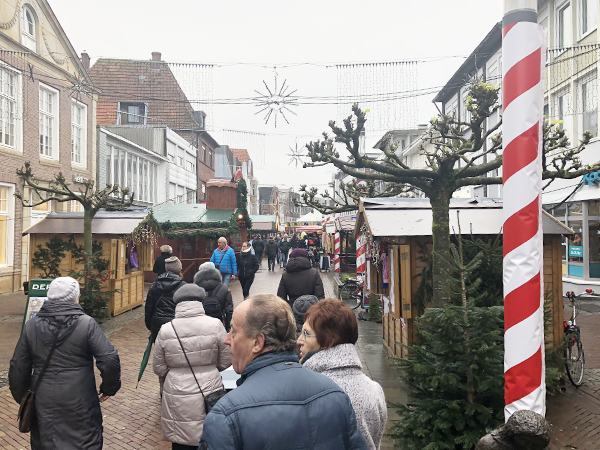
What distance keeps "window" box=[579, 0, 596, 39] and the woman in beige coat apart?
615 inches

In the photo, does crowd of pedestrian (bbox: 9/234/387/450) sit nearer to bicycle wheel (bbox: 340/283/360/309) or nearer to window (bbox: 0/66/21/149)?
bicycle wheel (bbox: 340/283/360/309)

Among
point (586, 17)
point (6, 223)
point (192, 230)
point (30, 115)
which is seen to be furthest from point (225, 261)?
point (586, 17)

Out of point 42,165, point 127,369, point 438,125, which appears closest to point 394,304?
point 438,125

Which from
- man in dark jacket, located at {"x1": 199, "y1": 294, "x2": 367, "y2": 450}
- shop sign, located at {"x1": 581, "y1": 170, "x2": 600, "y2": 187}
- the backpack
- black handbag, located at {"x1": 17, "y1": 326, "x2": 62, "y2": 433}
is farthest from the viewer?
shop sign, located at {"x1": 581, "y1": 170, "x2": 600, "y2": 187}

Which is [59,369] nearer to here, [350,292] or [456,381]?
[456,381]

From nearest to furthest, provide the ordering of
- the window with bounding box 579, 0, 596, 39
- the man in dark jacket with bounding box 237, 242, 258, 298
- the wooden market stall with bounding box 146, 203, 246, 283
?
1. the man in dark jacket with bounding box 237, 242, 258, 298
2. the window with bounding box 579, 0, 596, 39
3. the wooden market stall with bounding box 146, 203, 246, 283

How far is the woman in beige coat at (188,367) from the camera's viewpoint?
4000 mm

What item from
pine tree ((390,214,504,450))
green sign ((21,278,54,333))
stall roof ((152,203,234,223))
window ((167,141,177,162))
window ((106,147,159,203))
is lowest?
pine tree ((390,214,504,450))

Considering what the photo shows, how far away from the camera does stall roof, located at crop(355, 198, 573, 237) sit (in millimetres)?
7152

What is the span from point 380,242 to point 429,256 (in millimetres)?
1381

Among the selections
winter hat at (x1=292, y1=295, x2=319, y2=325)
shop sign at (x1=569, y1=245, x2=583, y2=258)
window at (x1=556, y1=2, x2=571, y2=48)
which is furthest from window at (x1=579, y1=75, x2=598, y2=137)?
winter hat at (x1=292, y1=295, x2=319, y2=325)

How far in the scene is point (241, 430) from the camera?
1.68m

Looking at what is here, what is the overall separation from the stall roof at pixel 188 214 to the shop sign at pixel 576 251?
11.8m

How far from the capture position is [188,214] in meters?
20.2
